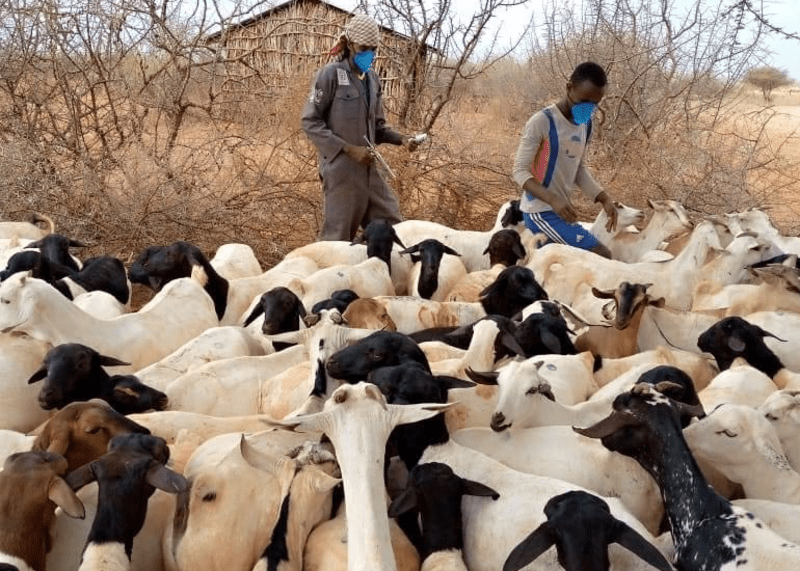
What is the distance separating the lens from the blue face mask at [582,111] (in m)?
6.83

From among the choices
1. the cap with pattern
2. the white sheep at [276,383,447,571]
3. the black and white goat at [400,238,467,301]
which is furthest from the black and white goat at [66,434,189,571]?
the cap with pattern

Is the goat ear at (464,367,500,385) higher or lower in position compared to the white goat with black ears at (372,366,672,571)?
higher

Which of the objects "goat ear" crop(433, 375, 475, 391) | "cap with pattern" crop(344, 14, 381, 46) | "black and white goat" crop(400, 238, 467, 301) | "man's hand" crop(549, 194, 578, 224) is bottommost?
"black and white goat" crop(400, 238, 467, 301)

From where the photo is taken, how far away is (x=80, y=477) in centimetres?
331

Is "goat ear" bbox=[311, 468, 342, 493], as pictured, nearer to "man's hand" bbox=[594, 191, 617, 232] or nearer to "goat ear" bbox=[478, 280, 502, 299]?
"goat ear" bbox=[478, 280, 502, 299]

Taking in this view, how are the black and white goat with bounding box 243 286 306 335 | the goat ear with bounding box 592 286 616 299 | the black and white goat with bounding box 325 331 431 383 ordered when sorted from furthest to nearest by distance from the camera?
the goat ear with bounding box 592 286 616 299
the black and white goat with bounding box 243 286 306 335
the black and white goat with bounding box 325 331 431 383

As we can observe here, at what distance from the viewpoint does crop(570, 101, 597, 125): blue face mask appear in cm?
683

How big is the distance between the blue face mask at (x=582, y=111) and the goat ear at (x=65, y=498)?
463 cm

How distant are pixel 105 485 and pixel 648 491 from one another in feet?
6.25

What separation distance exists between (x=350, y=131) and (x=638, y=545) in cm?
519

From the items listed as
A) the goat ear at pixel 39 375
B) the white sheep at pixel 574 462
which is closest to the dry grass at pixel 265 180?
the goat ear at pixel 39 375

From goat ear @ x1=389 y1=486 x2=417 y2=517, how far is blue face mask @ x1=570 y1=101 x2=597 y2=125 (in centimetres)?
411

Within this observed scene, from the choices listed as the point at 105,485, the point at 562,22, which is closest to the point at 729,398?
the point at 105,485

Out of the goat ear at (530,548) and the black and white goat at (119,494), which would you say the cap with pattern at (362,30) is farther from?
the goat ear at (530,548)
